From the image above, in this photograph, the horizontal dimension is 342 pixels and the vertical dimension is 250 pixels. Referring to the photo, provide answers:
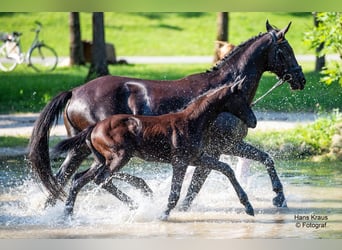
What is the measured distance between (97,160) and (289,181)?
2.74 meters

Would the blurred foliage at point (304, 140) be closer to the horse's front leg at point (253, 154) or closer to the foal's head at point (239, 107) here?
the horse's front leg at point (253, 154)

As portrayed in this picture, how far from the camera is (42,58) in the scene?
20734 millimetres

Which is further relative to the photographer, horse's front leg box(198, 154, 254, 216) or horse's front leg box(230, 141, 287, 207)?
horse's front leg box(230, 141, 287, 207)

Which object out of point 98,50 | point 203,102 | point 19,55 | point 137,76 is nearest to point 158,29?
point 19,55

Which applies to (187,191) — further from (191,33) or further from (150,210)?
(191,33)

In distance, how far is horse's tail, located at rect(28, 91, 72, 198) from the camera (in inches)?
382

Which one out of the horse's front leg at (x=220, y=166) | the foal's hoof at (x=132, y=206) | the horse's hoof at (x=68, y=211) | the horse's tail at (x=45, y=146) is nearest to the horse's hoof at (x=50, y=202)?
the horse's tail at (x=45, y=146)

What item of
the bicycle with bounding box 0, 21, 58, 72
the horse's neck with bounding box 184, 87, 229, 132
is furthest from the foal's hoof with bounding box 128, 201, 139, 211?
the bicycle with bounding box 0, 21, 58, 72

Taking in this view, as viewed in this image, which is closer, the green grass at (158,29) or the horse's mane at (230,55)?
the horse's mane at (230,55)

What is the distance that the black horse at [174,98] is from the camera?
979 cm

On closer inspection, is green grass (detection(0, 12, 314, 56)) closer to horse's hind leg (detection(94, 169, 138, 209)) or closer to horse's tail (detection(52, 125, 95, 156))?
horse's hind leg (detection(94, 169, 138, 209))

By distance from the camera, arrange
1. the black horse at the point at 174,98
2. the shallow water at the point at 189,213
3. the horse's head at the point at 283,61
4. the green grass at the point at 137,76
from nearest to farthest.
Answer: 1. the shallow water at the point at 189,213
2. the black horse at the point at 174,98
3. the horse's head at the point at 283,61
4. the green grass at the point at 137,76

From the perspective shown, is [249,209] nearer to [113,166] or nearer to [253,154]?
[253,154]

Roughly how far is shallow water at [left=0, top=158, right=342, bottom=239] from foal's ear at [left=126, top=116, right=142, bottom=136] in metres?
0.82
